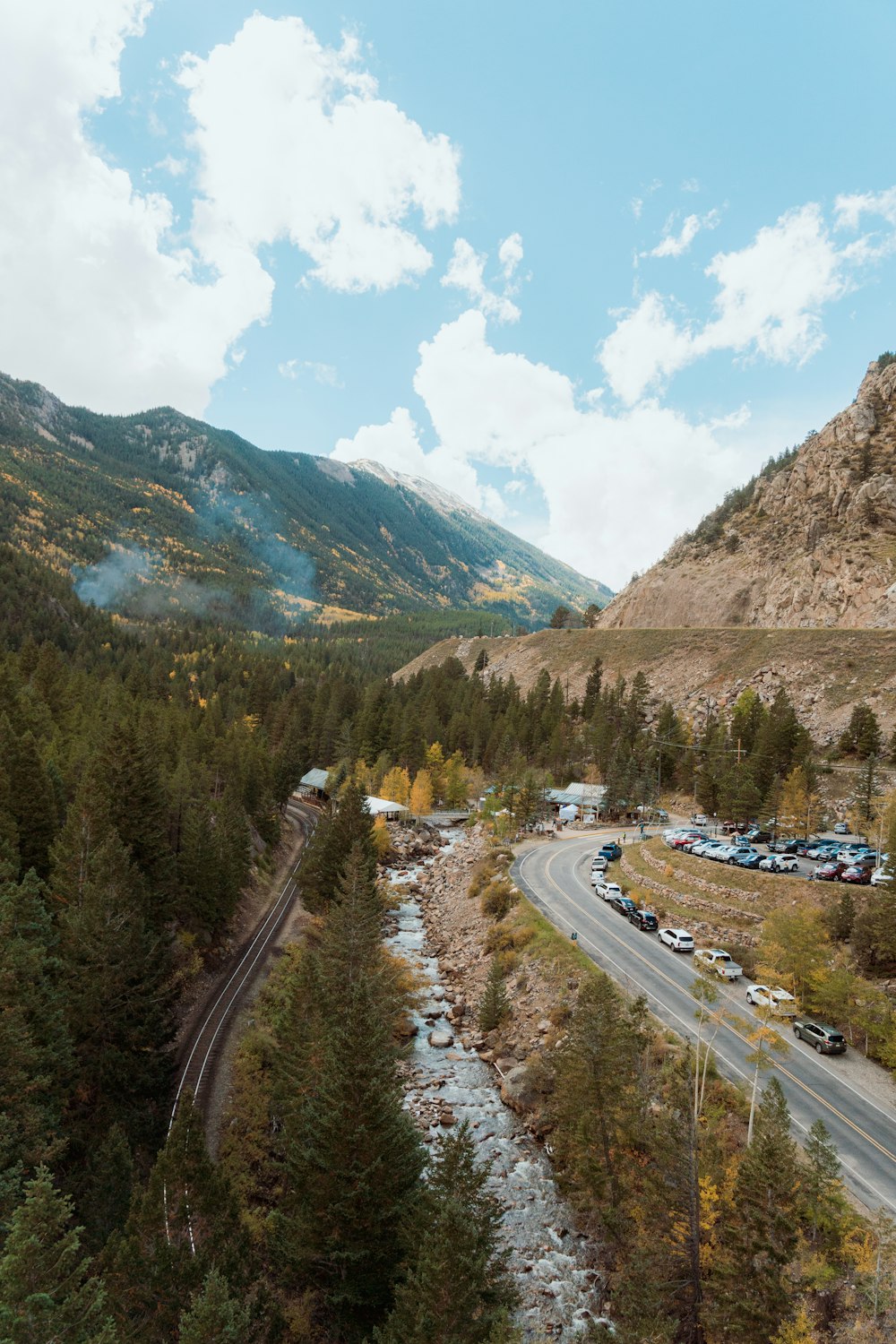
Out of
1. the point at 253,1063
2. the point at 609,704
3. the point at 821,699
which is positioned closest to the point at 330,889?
the point at 253,1063

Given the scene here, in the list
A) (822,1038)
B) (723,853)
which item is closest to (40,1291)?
(822,1038)

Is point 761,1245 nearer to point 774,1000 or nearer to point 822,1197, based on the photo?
point 822,1197

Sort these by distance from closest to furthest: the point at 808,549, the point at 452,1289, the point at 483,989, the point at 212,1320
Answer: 1. the point at 212,1320
2. the point at 452,1289
3. the point at 483,989
4. the point at 808,549

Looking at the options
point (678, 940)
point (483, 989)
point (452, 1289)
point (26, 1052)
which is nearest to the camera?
point (452, 1289)

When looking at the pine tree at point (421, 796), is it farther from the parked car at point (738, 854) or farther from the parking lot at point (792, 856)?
the parked car at point (738, 854)

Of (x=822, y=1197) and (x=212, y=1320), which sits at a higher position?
(x=822, y=1197)

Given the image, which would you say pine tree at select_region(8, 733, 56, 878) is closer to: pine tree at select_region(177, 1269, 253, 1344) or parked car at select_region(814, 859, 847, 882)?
pine tree at select_region(177, 1269, 253, 1344)

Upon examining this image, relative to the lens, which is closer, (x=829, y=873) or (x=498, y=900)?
(x=829, y=873)
